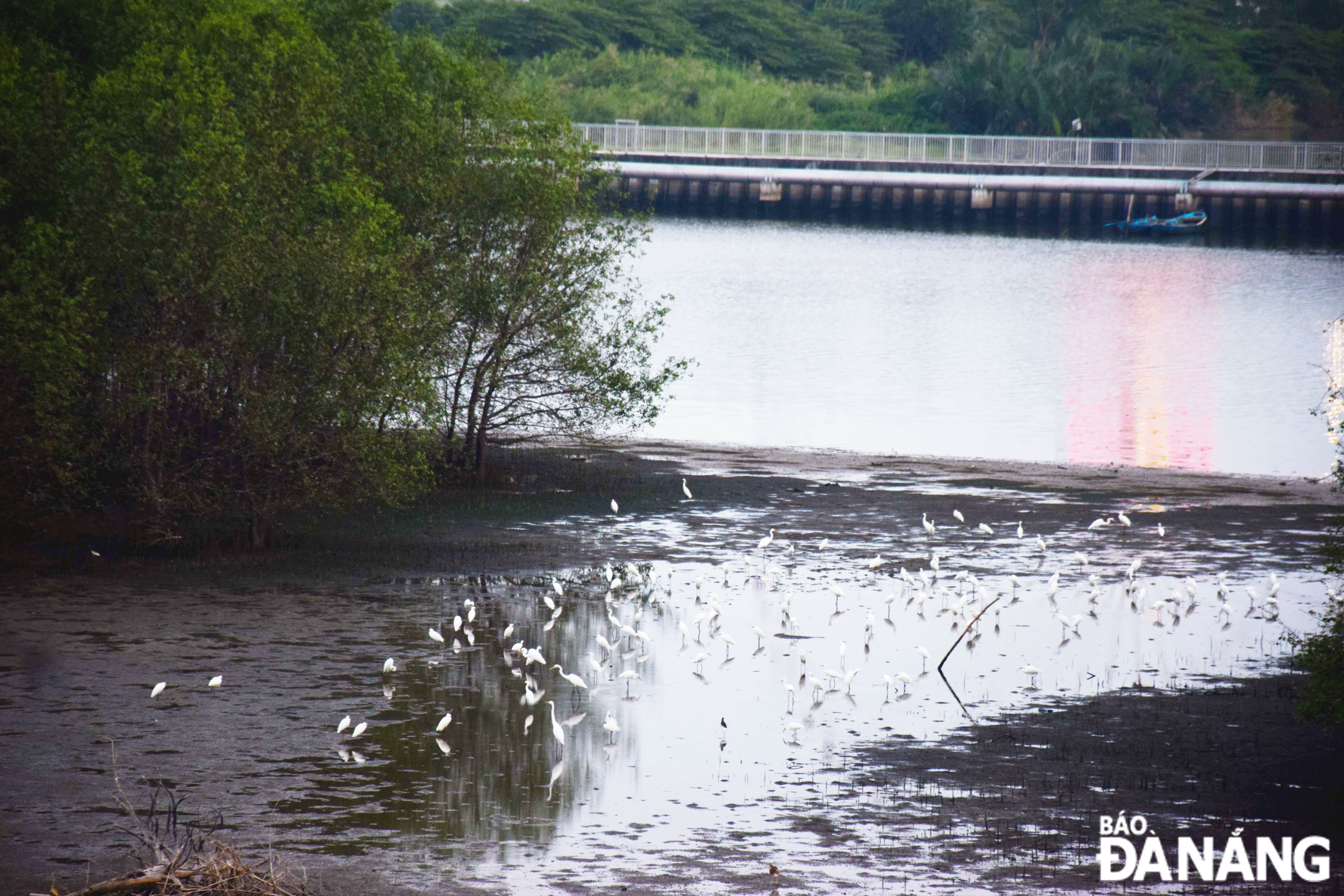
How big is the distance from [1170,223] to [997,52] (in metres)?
27.7

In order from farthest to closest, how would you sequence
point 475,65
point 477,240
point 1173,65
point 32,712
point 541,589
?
point 1173,65 < point 475,65 < point 477,240 < point 541,589 < point 32,712

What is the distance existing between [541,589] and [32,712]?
281 inches

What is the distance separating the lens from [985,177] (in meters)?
84.8

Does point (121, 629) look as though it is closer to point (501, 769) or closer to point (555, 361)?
point (501, 769)

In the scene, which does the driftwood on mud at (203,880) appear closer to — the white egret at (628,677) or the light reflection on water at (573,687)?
the light reflection on water at (573,687)

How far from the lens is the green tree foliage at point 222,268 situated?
67.3ft

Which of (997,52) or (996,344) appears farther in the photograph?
(997,52)

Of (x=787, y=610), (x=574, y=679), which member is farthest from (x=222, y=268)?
(x=787, y=610)

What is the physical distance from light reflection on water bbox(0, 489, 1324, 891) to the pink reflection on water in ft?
38.3

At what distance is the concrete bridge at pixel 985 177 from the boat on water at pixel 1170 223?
29.6 inches

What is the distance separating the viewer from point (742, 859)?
11.7 m

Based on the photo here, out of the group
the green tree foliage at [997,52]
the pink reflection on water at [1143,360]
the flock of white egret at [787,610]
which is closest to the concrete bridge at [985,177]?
the pink reflection on water at [1143,360]

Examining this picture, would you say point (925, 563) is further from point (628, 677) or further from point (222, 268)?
point (222, 268)

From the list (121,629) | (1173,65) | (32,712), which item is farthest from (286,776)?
(1173,65)
